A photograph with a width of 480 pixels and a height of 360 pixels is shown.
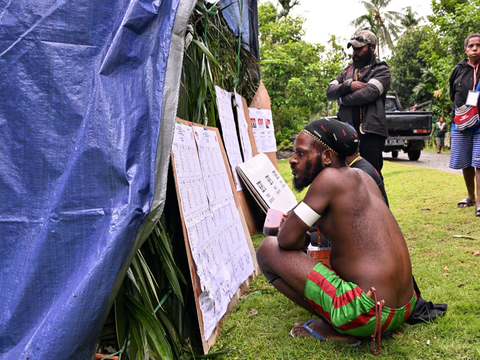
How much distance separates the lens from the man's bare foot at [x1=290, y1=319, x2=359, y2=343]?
2389mm

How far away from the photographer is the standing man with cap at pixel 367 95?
4.11m

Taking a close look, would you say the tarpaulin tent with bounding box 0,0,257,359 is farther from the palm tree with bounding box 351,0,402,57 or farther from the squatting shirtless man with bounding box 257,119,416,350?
the palm tree with bounding box 351,0,402,57

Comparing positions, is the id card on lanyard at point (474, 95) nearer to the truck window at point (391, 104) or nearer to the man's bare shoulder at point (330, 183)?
the man's bare shoulder at point (330, 183)

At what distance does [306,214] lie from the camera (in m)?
2.23

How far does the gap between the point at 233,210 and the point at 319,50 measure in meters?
16.3

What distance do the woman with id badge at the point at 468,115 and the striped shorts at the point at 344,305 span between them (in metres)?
3.58

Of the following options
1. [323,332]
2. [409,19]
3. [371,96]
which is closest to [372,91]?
[371,96]

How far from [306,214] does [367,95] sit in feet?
7.54

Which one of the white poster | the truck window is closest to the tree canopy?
the truck window

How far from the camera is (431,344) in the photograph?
92.4 inches

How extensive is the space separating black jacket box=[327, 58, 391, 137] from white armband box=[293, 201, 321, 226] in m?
2.20

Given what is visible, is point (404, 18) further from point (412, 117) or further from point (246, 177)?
point (246, 177)

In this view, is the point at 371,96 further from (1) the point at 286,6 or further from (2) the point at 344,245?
(1) the point at 286,6

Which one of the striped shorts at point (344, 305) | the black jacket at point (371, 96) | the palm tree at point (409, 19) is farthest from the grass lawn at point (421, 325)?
the palm tree at point (409, 19)
